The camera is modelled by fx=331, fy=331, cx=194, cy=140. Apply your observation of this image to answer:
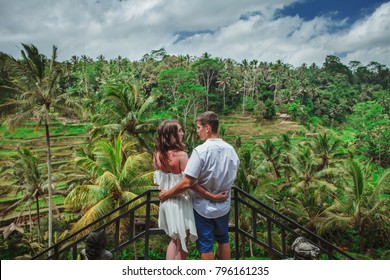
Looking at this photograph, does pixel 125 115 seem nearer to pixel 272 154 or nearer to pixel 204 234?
pixel 272 154

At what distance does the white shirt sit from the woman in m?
0.04

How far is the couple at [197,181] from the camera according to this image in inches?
54.6

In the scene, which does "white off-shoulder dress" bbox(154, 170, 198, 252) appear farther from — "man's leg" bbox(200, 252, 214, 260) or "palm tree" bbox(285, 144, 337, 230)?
"palm tree" bbox(285, 144, 337, 230)

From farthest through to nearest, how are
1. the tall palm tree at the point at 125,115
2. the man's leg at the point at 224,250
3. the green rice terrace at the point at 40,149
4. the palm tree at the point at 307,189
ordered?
the green rice terrace at the point at 40,149 → the palm tree at the point at 307,189 → the tall palm tree at the point at 125,115 → the man's leg at the point at 224,250

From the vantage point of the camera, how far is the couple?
1.39 metres

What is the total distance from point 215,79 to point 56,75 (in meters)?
16.9

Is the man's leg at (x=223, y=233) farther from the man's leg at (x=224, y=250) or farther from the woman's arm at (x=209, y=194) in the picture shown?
the woman's arm at (x=209, y=194)

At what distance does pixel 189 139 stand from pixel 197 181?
11038 millimetres

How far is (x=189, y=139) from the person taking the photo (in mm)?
12430

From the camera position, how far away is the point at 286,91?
26547 mm

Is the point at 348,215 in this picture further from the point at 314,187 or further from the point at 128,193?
the point at 128,193

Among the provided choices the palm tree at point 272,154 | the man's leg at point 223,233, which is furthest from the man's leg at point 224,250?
the palm tree at point 272,154

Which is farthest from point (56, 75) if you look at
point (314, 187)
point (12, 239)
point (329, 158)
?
point (329, 158)

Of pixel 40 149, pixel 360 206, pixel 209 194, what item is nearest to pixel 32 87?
pixel 209 194
